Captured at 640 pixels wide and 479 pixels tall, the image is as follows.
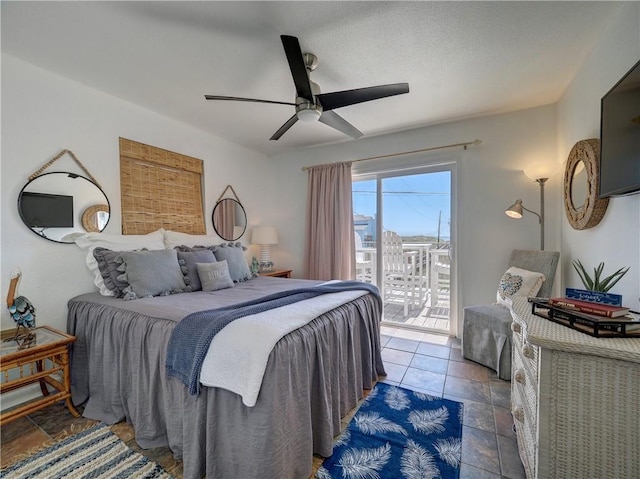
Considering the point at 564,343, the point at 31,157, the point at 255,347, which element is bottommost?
the point at 255,347

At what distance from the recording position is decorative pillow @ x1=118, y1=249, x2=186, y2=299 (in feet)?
6.75

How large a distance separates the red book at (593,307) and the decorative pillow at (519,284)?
51.1 inches

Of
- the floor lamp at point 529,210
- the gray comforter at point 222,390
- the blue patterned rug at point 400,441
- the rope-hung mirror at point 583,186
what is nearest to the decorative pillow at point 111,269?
the gray comforter at point 222,390

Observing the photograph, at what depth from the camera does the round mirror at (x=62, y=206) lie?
205 centimetres

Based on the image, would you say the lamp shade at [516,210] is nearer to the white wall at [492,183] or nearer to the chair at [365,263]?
the white wall at [492,183]

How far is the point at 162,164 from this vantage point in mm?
2924

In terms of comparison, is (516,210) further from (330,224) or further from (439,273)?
(330,224)

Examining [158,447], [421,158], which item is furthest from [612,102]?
[158,447]

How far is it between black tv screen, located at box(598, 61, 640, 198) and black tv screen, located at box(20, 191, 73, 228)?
11.7ft

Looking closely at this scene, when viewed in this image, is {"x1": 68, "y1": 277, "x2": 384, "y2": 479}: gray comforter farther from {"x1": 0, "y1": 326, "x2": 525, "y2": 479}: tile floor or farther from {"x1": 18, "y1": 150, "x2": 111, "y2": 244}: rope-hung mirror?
{"x1": 18, "y1": 150, "x2": 111, "y2": 244}: rope-hung mirror

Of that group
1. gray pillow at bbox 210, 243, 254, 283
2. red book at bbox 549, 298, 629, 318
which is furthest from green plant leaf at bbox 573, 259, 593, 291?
gray pillow at bbox 210, 243, 254, 283

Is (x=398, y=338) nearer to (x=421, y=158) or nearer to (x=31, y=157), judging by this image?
(x=421, y=158)

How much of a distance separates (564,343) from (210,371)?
1385 mm

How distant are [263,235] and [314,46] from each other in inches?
99.5
